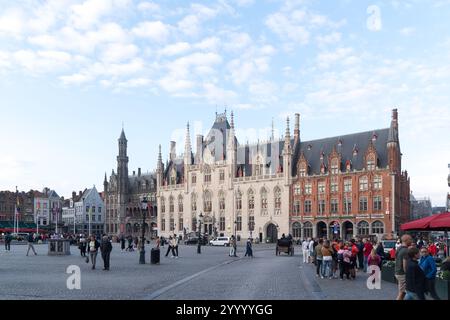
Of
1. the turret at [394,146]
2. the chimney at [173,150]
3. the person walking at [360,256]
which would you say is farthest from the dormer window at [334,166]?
the person walking at [360,256]

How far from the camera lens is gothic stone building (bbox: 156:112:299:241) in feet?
270

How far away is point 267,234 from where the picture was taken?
8350 cm

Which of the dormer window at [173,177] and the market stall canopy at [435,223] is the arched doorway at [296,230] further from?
the market stall canopy at [435,223]

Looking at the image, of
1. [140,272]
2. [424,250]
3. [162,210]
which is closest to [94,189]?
[162,210]

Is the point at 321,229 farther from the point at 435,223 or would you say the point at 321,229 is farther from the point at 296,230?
the point at 435,223

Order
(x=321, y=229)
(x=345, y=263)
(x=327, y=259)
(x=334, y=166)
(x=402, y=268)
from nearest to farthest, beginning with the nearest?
1. (x=402, y=268)
2. (x=345, y=263)
3. (x=327, y=259)
4. (x=334, y=166)
5. (x=321, y=229)

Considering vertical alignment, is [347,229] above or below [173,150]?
below

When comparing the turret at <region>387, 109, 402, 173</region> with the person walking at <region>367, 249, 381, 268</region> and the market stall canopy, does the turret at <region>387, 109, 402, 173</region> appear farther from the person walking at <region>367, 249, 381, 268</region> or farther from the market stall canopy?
the person walking at <region>367, 249, 381, 268</region>

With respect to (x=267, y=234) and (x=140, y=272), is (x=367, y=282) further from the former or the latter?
(x=267, y=234)

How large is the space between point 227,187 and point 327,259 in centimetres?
6543

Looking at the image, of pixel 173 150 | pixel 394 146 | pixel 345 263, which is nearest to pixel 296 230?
pixel 394 146

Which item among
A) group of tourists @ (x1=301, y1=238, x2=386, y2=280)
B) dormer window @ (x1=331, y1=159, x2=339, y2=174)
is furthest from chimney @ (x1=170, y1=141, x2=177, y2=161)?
group of tourists @ (x1=301, y1=238, x2=386, y2=280)

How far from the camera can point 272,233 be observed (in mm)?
83250
